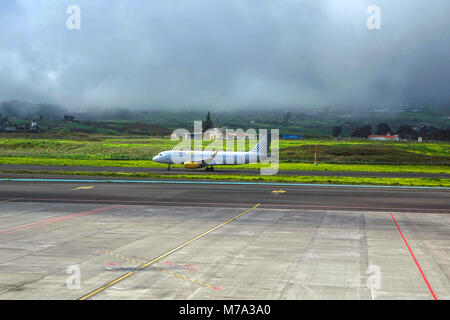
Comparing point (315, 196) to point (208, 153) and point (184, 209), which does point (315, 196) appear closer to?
point (184, 209)

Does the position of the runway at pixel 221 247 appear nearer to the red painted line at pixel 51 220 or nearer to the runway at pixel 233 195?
the red painted line at pixel 51 220

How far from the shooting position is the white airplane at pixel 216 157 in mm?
80438

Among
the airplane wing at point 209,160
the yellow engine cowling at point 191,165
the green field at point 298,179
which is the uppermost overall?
the airplane wing at point 209,160

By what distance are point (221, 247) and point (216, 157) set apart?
55902 mm

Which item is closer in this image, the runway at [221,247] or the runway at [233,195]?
the runway at [221,247]

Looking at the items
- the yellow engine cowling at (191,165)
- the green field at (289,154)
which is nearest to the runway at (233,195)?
the yellow engine cowling at (191,165)

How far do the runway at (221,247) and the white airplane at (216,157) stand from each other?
33.1m

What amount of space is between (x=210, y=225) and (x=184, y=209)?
776cm

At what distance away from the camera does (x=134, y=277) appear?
18.9 metres

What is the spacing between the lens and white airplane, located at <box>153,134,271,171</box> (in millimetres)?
80438

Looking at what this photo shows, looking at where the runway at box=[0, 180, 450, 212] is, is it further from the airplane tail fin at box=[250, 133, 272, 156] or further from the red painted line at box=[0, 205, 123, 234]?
the airplane tail fin at box=[250, 133, 272, 156]

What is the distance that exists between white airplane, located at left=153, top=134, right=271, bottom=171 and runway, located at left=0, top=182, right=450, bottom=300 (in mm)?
33117

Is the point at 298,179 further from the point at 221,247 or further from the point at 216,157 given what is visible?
the point at 221,247

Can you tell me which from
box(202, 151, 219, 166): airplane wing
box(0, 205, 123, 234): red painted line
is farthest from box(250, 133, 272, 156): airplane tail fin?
box(0, 205, 123, 234): red painted line
